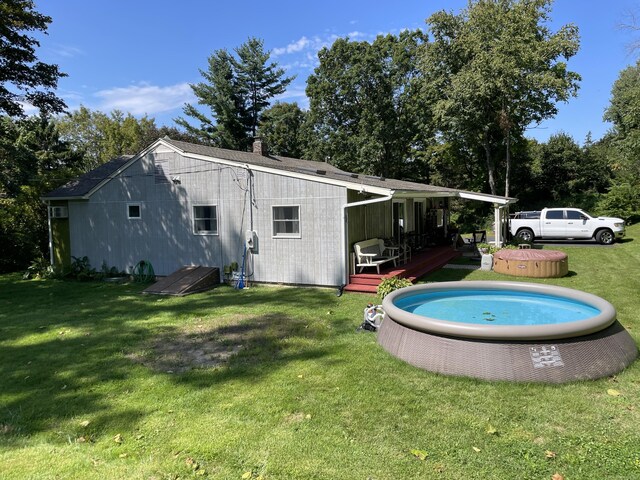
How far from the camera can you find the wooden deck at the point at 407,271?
35.2ft

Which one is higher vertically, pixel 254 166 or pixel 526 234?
pixel 254 166

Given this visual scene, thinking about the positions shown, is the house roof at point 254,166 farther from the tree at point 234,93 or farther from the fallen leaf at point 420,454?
the tree at point 234,93

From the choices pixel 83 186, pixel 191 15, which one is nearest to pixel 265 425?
pixel 83 186

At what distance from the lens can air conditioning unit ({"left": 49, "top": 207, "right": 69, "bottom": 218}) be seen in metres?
15.3

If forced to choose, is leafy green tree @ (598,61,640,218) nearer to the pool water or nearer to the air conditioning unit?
the pool water

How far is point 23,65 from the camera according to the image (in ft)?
47.5

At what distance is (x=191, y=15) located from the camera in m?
18.5

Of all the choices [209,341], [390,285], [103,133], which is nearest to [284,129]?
[103,133]

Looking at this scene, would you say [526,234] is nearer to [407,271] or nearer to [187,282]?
[407,271]

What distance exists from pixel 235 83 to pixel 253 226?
87.7 feet

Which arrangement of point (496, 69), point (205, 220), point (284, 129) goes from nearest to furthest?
point (205, 220), point (496, 69), point (284, 129)

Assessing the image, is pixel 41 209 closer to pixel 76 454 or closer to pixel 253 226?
pixel 253 226

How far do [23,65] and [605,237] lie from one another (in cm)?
2384

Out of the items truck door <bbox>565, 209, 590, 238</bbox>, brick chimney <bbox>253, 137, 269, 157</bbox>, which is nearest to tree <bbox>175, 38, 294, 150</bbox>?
brick chimney <bbox>253, 137, 269, 157</bbox>
